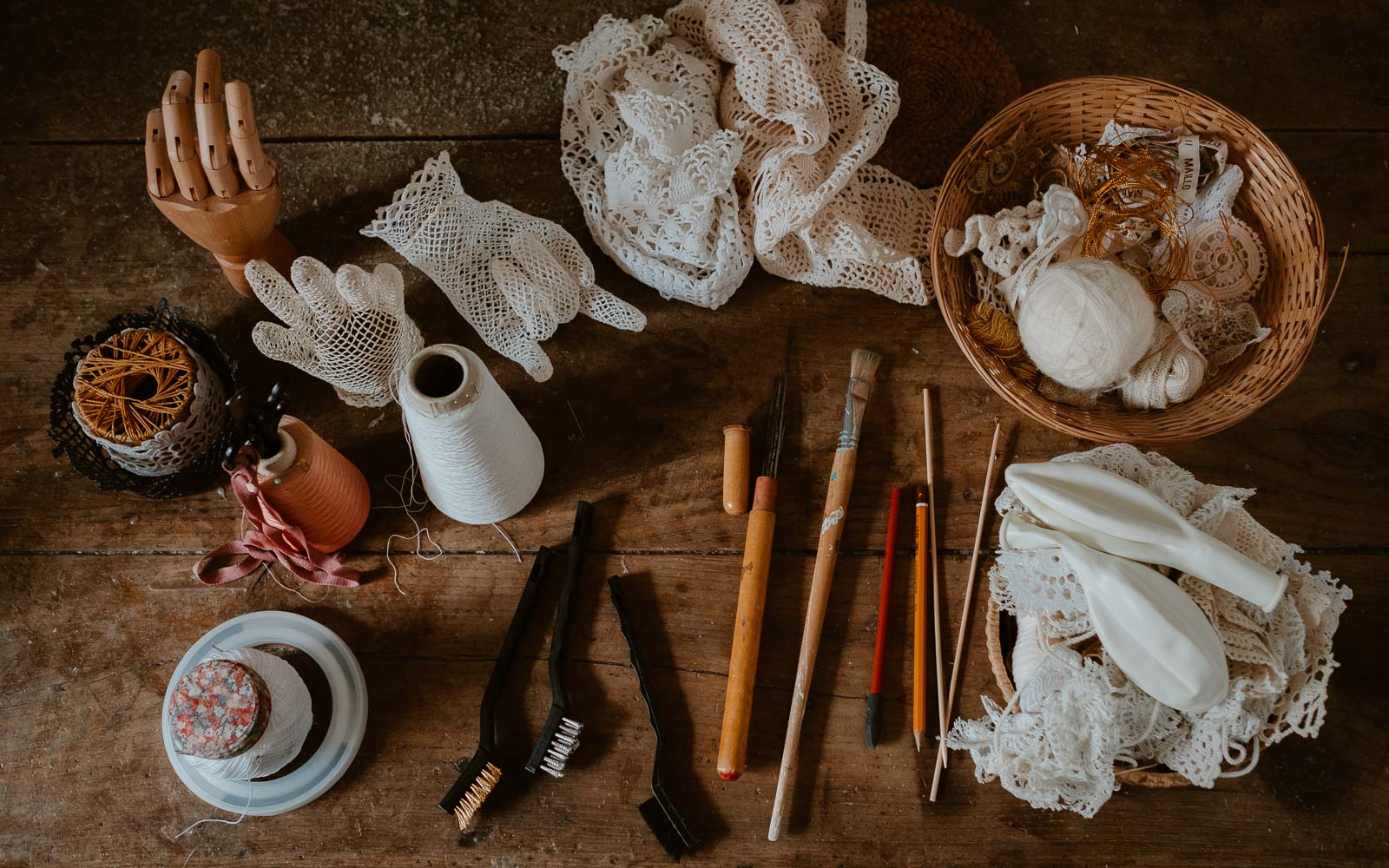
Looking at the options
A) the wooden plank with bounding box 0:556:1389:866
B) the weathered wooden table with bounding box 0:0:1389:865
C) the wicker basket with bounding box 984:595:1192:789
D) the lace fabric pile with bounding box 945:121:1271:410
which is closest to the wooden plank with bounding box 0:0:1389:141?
the weathered wooden table with bounding box 0:0:1389:865

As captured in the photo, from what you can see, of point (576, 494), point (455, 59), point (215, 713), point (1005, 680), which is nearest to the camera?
point (215, 713)

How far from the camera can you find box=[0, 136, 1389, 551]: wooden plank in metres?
0.98

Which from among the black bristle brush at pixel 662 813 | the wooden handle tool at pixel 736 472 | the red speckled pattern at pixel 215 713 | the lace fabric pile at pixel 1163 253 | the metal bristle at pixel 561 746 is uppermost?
the lace fabric pile at pixel 1163 253

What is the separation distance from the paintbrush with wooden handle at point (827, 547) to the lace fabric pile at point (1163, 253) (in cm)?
16

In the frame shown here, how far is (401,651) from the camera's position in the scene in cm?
94

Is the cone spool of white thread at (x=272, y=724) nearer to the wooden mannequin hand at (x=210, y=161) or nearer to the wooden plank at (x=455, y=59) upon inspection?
the wooden mannequin hand at (x=210, y=161)

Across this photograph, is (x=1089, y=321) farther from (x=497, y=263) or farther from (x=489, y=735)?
(x=489, y=735)

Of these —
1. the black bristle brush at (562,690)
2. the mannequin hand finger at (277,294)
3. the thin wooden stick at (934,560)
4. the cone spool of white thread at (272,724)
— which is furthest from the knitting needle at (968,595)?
the mannequin hand finger at (277,294)

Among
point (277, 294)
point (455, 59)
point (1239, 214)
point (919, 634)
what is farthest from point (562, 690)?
point (1239, 214)

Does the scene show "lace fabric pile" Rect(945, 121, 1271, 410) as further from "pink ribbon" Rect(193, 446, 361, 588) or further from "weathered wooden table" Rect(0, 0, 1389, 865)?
"pink ribbon" Rect(193, 446, 361, 588)

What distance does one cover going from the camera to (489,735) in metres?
0.89

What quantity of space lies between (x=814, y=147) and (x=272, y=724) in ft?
2.55

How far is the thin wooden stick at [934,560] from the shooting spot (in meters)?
0.92

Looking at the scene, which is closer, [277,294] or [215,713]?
[215,713]
